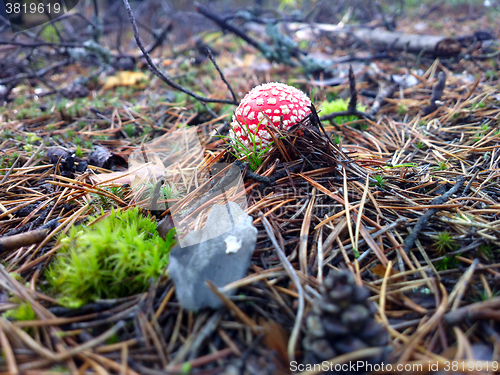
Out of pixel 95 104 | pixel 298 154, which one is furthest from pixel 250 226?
pixel 95 104

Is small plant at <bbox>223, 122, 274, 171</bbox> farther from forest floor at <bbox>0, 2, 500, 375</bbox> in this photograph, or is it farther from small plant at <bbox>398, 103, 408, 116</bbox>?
small plant at <bbox>398, 103, 408, 116</bbox>

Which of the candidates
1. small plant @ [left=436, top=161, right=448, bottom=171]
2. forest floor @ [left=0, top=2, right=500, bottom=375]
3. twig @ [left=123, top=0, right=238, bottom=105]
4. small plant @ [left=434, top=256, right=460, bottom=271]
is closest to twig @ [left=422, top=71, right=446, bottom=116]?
forest floor @ [left=0, top=2, right=500, bottom=375]

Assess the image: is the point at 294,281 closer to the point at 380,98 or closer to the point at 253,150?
the point at 253,150

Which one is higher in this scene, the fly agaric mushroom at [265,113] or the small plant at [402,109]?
the fly agaric mushroom at [265,113]

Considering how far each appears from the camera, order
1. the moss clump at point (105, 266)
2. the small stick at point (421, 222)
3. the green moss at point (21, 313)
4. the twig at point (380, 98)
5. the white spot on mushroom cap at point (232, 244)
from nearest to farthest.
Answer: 1. the green moss at point (21, 313)
2. the moss clump at point (105, 266)
3. the white spot on mushroom cap at point (232, 244)
4. the small stick at point (421, 222)
5. the twig at point (380, 98)

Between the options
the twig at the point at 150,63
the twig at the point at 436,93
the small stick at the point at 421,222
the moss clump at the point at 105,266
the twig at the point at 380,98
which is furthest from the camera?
the twig at the point at 380,98

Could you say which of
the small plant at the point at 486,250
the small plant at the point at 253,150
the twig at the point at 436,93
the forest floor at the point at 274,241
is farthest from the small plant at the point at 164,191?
the twig at the point at 436,93

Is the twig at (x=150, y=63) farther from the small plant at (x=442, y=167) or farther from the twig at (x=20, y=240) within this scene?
the small plant at (x=442, y=167)
